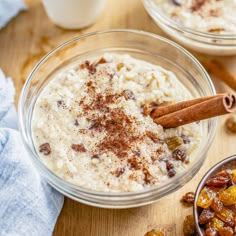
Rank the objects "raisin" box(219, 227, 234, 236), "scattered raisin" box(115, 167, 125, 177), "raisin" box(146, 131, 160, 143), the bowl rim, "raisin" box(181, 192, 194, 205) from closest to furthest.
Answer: "raisin" box(219, 227, 234, 236), "scattered raisin" box(115, 167, 125, 177), "raisin" box(146, 131, 160, 143), "raisin" box(181, 192, 194, 205), the bowl rim

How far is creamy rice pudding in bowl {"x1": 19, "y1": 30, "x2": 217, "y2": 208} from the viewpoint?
253cm

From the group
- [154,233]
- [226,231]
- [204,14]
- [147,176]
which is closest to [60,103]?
[147,176]

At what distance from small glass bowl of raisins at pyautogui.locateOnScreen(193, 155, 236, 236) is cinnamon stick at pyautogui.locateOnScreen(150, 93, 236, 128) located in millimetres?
292

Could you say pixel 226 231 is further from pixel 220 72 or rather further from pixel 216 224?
pixel 220 72

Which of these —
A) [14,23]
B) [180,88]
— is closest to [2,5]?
[14,23]

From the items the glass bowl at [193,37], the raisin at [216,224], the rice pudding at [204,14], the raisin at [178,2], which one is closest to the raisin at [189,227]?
the raisin at [216,224]

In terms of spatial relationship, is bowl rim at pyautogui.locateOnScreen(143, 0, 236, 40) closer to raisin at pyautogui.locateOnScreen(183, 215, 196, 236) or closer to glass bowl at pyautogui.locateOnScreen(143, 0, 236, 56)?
glass bowl at pyautogui.locateOnScreen(143, 0, 236, 56)

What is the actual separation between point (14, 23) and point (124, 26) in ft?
2.36

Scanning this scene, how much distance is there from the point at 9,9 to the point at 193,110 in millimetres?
1584

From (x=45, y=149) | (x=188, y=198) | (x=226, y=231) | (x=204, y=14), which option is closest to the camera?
(x=226, y=231)

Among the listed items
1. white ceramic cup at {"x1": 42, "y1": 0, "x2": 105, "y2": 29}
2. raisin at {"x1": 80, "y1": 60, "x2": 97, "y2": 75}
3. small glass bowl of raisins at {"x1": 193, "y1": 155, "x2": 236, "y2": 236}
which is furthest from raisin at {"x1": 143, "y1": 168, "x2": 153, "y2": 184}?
white ceramic cup at {"x1": 42, "y1": 0, "x2": 105, "y2": 29}

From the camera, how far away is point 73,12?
3.40 m

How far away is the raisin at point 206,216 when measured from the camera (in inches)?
98.6

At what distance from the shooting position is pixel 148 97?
109 inches
